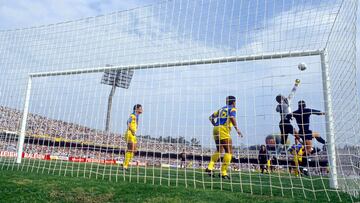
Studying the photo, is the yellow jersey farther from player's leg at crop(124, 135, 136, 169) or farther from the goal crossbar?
player's leg at crop(124, 135, 136, 169)

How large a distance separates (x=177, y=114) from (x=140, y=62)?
1758 mm

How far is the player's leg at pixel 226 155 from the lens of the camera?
19.8 ft

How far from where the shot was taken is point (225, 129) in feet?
20.4

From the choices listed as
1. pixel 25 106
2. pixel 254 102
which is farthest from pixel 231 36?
pixel 25 106

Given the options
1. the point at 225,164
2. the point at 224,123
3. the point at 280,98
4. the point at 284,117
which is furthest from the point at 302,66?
the point at 225,164

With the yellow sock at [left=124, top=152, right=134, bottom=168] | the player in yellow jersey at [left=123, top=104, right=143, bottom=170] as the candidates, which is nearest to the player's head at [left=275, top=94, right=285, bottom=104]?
the player in yellow jersey at [left=123, top=104, right=143, bottom=170]

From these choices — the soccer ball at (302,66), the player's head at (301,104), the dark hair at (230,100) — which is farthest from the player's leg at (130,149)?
the soccer ball at (302,66)

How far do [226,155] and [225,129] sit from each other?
54 centimetres

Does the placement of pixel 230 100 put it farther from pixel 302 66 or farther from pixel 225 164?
pixel 302 66

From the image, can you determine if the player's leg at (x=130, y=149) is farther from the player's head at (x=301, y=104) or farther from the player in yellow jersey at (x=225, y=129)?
the player's head at (x=301, y=104)

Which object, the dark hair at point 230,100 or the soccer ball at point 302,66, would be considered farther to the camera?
the dark hair at point 230,100

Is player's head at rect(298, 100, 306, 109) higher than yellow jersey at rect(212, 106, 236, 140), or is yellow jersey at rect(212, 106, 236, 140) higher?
player's head at rect(298, 100, 306, 109)

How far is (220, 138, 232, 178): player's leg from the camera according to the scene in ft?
19.8

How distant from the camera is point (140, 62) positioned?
6555 mm
